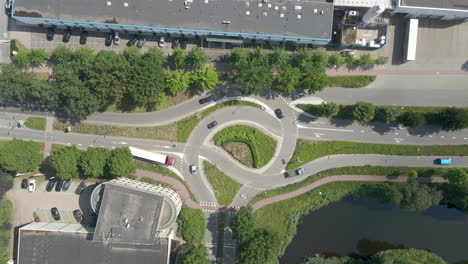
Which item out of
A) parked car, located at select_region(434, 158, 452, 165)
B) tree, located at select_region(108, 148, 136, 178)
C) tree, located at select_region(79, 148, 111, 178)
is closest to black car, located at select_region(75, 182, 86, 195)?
tree, located at select_region(79, 148, 111, 178)

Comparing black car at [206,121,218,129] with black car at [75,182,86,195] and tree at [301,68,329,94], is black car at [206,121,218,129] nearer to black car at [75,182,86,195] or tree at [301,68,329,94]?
tree at [301,68,329,94]

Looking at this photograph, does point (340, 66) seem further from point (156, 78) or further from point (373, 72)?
point (156, 78)

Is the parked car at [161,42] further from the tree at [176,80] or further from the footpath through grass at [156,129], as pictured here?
the footpath through grass at [156,129]

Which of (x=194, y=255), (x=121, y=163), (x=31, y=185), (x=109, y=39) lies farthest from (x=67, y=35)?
(x=194, y=255)

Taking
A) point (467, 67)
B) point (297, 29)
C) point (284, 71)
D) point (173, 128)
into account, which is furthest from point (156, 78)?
point (467, 67)

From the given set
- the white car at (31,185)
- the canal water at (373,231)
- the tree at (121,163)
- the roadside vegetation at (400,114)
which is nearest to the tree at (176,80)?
the tree at (121,163)

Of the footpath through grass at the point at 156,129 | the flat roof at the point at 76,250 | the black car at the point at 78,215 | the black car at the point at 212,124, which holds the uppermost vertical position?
the black car at the point at 212,124

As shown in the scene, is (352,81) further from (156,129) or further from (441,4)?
(156,129)
